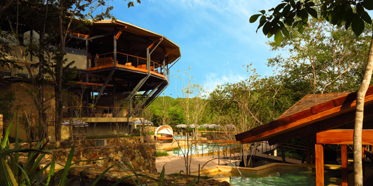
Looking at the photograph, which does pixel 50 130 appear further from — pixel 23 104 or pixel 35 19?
pixel 35 19

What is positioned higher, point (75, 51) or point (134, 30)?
point (134, 30)

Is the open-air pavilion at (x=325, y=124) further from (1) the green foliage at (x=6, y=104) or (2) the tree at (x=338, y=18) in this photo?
(1) the green foliage at (x=6, y=104)

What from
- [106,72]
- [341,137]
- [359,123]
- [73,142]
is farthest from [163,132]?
[359,123]

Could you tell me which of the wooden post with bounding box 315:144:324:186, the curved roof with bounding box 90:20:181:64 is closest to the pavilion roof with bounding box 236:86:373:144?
the wooden post with bounding box 315:144:324:186

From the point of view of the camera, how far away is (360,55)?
1688 centimetres

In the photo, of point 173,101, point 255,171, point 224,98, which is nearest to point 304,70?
point 224,98

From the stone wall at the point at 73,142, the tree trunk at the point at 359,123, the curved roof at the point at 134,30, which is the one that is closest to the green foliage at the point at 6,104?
the stone wall at the point at 73,142

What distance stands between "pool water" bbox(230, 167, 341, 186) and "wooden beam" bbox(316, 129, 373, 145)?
426 cm

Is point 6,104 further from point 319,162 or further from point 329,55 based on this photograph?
point 329,55

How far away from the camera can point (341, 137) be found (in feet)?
17.1

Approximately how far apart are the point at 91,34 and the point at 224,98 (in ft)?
35.1

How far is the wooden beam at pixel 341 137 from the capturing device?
16.4ft

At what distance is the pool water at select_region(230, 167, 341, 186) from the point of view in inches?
367

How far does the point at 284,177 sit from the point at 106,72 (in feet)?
45.9
